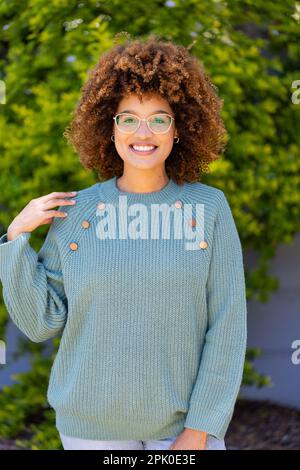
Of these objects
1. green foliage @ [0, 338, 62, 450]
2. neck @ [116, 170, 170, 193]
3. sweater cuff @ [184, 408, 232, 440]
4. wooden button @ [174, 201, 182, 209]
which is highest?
neck @ [116, 170, 170, 193]

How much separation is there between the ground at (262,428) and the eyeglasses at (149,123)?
2.30m

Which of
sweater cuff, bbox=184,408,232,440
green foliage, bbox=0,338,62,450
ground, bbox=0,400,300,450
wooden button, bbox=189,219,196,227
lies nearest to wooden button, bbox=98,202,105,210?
wooden button, bbox=189,219,196,227

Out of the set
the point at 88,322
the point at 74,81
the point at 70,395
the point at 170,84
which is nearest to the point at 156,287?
the point at 88,322

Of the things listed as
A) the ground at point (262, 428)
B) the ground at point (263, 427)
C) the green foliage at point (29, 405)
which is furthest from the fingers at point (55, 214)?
the ground at point (263, 427)

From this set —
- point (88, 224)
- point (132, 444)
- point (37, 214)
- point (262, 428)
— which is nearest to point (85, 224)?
point (88, 224)

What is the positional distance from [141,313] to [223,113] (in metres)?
1.88

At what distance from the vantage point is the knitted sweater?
2299 mm

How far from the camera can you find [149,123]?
2.38m

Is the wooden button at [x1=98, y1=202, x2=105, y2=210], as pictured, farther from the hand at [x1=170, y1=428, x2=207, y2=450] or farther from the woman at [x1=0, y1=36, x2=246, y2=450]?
the hand at [x1=170, y1=428, x2=207, y2=450]

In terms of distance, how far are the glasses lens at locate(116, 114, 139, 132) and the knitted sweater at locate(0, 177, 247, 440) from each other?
0.18 meters

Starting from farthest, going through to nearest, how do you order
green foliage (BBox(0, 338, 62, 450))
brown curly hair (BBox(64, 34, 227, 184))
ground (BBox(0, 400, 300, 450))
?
ground (BBox(0, 400, 300, 450)), green foliage (BBox(0, 338, 62, 450)), brown curly hair (BBox(64, 34, 227, 184))

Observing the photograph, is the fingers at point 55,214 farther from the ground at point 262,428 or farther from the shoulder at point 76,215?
the ground at point 262,428

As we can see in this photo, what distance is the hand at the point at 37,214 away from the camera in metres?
2.43
